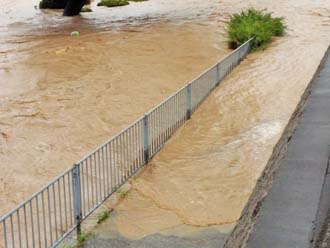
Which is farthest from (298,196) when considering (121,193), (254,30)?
(254,30)

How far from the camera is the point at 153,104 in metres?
15.5

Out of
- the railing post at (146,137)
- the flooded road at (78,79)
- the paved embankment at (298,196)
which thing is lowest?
the flooded road at (78,79)

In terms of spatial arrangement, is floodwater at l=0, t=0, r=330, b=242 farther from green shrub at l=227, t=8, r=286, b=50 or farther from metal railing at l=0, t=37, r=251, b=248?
green shrub at l=227, t=8, r=286, b=50

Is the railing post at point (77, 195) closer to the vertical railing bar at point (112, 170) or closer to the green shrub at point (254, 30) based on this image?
the vertical railing bar at point (112, 170)

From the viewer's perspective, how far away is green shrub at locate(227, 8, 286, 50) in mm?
22000

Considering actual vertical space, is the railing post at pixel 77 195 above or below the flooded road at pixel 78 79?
above

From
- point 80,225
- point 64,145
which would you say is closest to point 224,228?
point 80,225

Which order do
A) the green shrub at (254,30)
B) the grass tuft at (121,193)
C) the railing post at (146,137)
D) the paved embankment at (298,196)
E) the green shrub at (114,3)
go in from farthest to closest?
1. the green shrub at (114,3)
2. the green shrub at (254,30)
3. the railing post at (146,137)
4. the grass tuft at (121,193)
5. the paved embankment at (298,196)

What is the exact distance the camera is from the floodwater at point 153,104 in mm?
9422

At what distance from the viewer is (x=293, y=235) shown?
5035 mm

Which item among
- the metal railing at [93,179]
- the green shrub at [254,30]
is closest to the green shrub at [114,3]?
the green shrub at [254,30]

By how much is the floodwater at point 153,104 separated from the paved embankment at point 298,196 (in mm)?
1764

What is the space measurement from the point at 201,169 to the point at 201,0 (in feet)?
100.0

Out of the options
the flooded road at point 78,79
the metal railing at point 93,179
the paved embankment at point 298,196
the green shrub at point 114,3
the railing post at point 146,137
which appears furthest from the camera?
→ the green shrub at point 114,3
